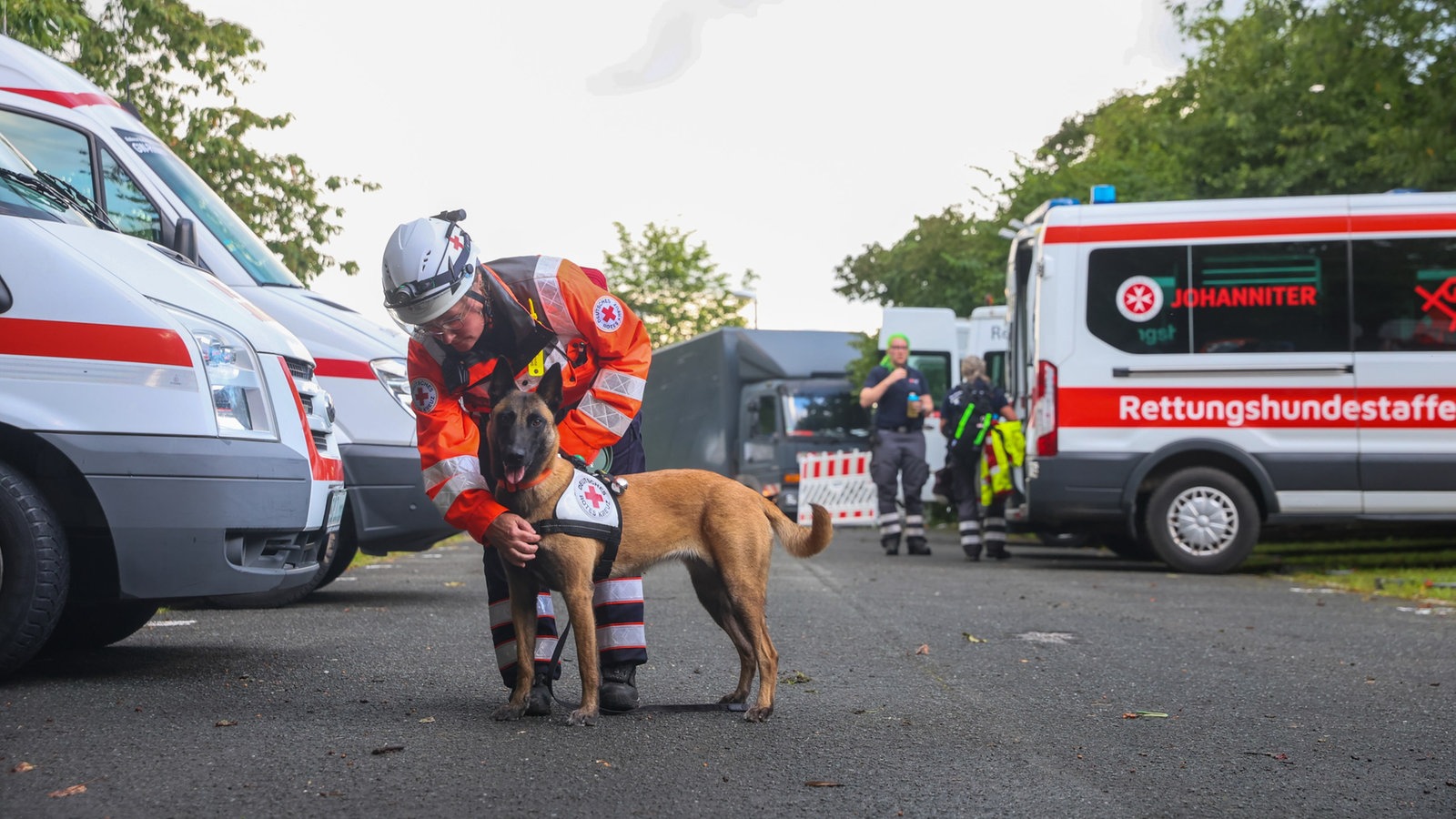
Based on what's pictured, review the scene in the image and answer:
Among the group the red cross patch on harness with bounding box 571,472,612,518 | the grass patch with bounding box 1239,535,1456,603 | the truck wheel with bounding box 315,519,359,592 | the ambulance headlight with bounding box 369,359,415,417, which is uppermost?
the ambulance headlight with bounding box 369,359,415,417

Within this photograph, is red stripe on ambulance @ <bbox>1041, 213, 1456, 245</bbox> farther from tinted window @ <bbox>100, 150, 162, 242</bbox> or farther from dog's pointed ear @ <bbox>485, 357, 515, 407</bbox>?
dog's pointed ear @ <bbox>485, 357, 515, 407</bbox>

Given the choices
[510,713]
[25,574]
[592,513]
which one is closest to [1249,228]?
[592,513]

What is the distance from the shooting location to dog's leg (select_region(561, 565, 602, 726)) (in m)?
4.91

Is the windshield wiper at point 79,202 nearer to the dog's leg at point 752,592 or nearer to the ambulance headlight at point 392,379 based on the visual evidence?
the ambulance headlight at point 392,379

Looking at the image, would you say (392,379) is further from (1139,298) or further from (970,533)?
(970,533)

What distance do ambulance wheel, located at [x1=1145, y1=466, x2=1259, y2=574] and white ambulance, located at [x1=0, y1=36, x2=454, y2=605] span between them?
6.16 meters

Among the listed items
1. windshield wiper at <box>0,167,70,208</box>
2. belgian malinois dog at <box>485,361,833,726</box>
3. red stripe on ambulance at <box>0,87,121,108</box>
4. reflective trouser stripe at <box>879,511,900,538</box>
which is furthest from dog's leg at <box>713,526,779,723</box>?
reflective trouser stripe at <box>879,511,900,538</box>

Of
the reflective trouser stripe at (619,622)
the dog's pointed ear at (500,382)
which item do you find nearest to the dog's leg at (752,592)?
the reflective trouser stripe at (619,622)

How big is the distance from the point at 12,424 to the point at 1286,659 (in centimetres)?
530

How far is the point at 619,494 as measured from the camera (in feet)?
16.9

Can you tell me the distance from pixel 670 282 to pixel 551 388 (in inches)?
2253

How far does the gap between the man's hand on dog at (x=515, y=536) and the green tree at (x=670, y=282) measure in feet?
183

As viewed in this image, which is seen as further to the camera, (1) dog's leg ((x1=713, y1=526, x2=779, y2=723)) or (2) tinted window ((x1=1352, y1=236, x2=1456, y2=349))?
(2) tinted window ((x1=1352, y1=236, x2=1456, y2=349))

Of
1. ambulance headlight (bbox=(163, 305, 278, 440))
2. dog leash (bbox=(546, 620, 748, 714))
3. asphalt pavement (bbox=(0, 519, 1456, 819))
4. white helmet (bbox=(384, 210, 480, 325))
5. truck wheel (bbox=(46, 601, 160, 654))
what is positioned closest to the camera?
asphalt pavement (bbox=(0, 519, 1456, 819))
